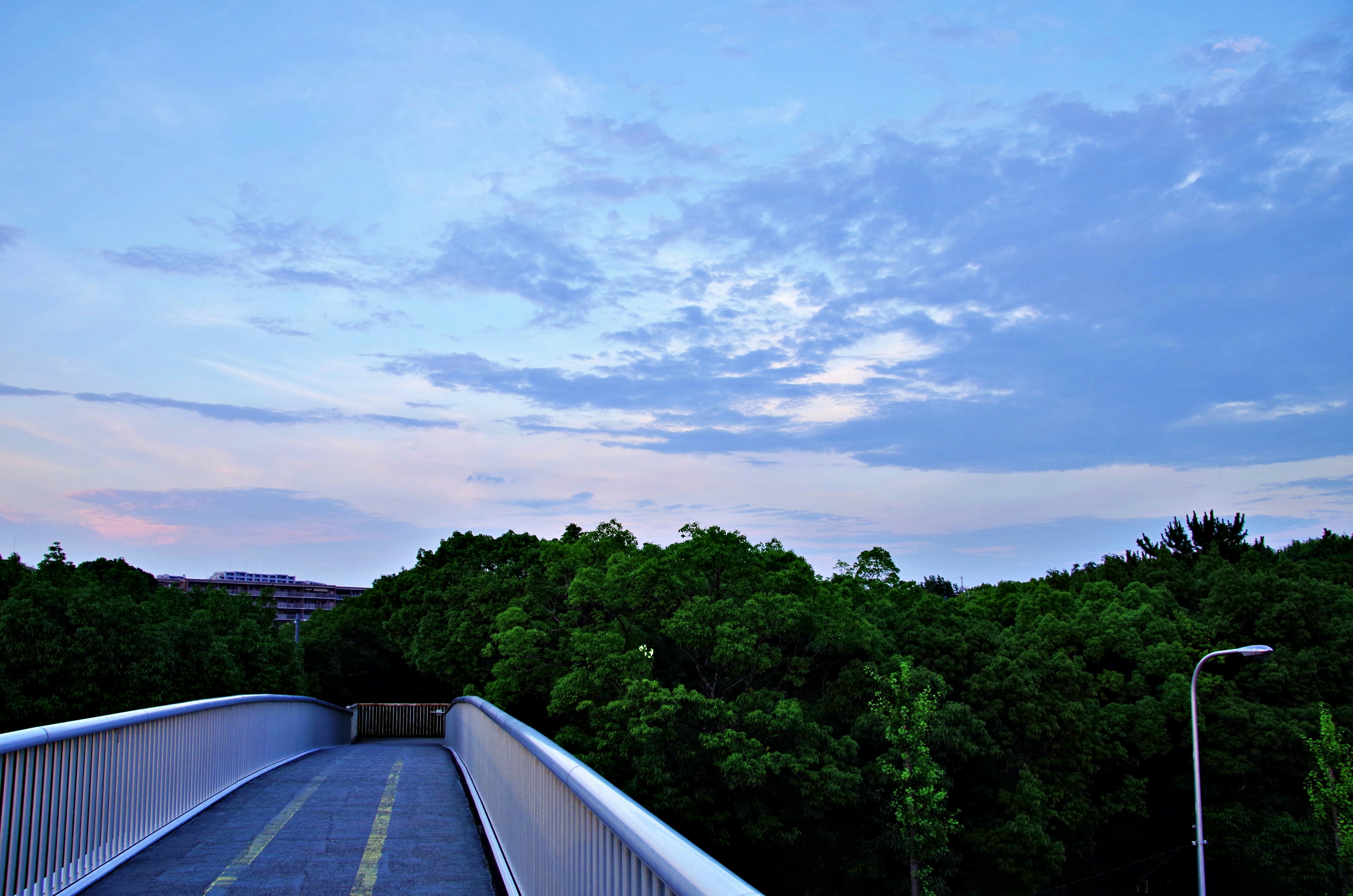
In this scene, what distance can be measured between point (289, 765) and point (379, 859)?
736 cm

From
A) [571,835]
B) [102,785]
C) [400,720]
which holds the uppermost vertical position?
[571,835]

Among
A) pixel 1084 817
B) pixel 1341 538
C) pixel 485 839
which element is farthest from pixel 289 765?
pixel 1341 538

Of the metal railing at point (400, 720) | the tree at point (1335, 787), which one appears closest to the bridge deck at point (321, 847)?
the metal railing at point (400, 720)

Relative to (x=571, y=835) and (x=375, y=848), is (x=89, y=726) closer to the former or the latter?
(x=375, y=848)

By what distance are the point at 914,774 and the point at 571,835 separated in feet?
84.0

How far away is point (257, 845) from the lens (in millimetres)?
6828

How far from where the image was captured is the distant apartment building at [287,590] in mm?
145125

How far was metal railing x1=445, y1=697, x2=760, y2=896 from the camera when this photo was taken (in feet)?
7.74

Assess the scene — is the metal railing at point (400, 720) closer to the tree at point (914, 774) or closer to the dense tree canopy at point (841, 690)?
the dense tree canopy at point (841, 690)

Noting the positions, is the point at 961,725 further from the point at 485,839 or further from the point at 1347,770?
the point at 485,839

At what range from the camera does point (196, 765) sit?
28.1 feet

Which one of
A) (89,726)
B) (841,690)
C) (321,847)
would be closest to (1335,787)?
(841,690)

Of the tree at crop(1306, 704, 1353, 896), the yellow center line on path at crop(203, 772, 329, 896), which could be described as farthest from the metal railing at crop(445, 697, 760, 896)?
the tree at crop(1306, 704, 1353, 896)

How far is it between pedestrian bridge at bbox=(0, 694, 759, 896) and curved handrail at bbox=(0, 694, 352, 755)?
0.7 inches
